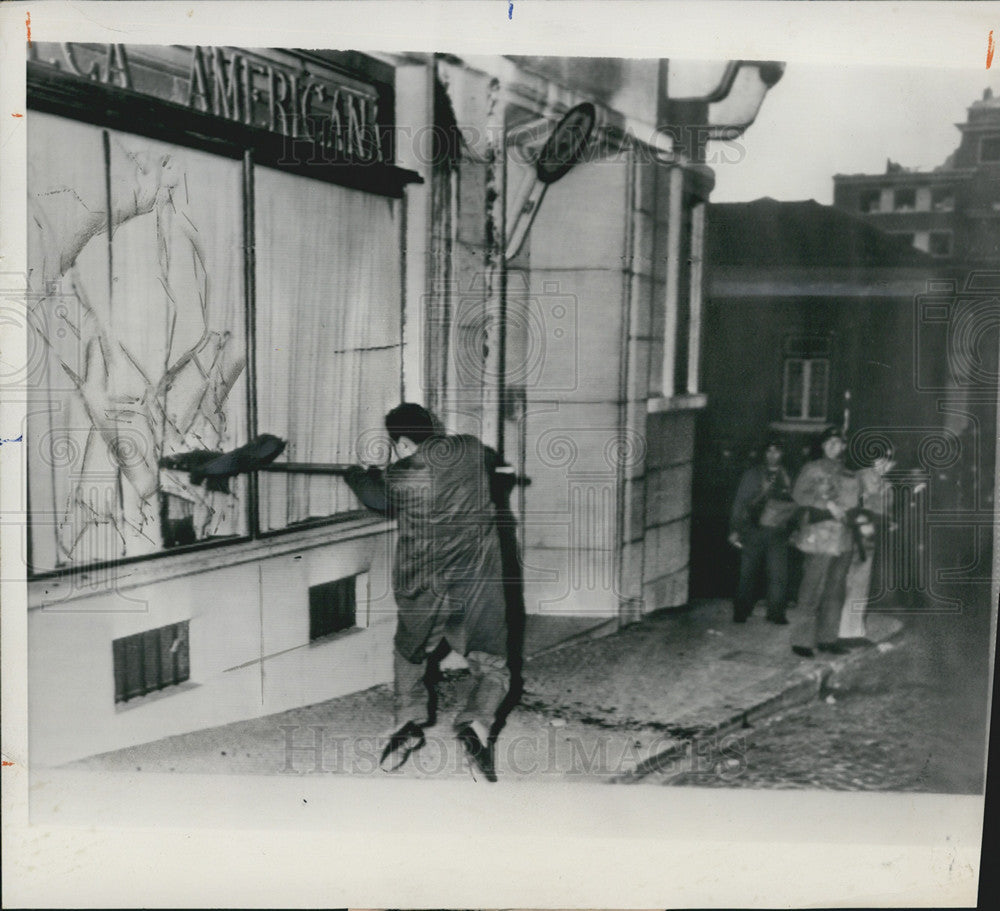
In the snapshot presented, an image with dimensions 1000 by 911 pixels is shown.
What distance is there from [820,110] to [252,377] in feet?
8.24

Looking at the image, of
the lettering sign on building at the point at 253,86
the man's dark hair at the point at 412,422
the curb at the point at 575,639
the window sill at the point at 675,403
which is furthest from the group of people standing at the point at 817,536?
the lettering sign on building at the point at 253,86

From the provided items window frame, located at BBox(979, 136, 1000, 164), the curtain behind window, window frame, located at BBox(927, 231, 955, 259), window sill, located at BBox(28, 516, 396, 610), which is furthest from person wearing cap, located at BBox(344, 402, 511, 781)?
window frame, located at BBox(979, 136, 1000, 164)

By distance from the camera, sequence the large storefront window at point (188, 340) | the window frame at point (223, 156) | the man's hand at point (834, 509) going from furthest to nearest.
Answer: the man's hand at point (834, 509)
the large storefront window at point (188, 340)
the window frame at point (223, 156)

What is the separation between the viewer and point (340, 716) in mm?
3338

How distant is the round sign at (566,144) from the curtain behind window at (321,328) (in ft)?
2.10

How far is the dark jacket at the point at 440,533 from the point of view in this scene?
328 centimetres

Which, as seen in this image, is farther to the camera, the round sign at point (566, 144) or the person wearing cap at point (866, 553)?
the person wearing cap at point (866, 553)

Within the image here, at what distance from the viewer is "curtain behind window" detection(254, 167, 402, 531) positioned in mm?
3172

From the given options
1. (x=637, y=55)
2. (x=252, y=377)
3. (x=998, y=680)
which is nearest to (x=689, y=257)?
(x=637, y=55)

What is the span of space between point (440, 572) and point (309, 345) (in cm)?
107

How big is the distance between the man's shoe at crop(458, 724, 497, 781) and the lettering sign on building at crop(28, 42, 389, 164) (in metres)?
2.38

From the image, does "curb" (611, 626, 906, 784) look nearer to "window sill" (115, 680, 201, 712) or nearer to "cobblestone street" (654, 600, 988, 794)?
"cobblestone street" (654, 600, 988, 794)

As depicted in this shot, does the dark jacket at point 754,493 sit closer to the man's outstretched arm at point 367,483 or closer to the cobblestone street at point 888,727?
the cobblestone street at point 888,727

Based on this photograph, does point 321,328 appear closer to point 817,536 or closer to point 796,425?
point 796,425
